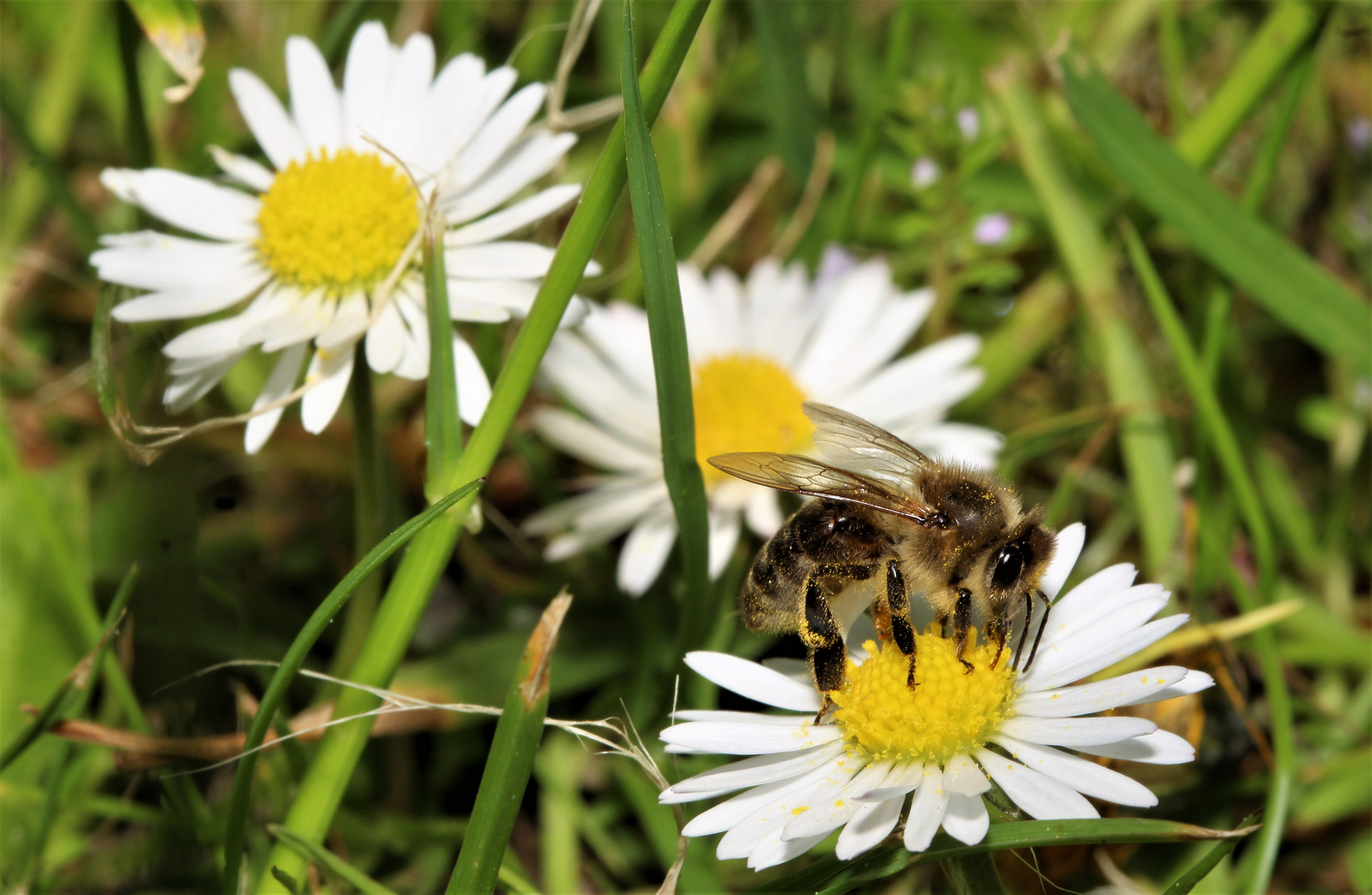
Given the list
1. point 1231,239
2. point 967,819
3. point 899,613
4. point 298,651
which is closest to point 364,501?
point 298,651

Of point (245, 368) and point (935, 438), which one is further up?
point (245, 368)

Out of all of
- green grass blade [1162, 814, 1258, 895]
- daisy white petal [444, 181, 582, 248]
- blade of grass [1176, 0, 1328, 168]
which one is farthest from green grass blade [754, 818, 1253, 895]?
blade of grass [1176, 0, 1328, 168]

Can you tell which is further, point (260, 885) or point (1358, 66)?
point (1358, 66)

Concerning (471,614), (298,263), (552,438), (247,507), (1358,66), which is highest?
(298,263)

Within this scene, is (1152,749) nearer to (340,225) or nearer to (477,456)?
(477,456)

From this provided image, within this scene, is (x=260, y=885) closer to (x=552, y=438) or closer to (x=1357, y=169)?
(x=552, y=438)

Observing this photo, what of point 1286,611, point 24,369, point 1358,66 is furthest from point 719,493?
point 1358,66

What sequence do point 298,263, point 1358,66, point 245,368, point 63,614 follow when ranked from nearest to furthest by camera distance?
point 298,263 → point 63,614 → point 245,368 → point 1358,66
